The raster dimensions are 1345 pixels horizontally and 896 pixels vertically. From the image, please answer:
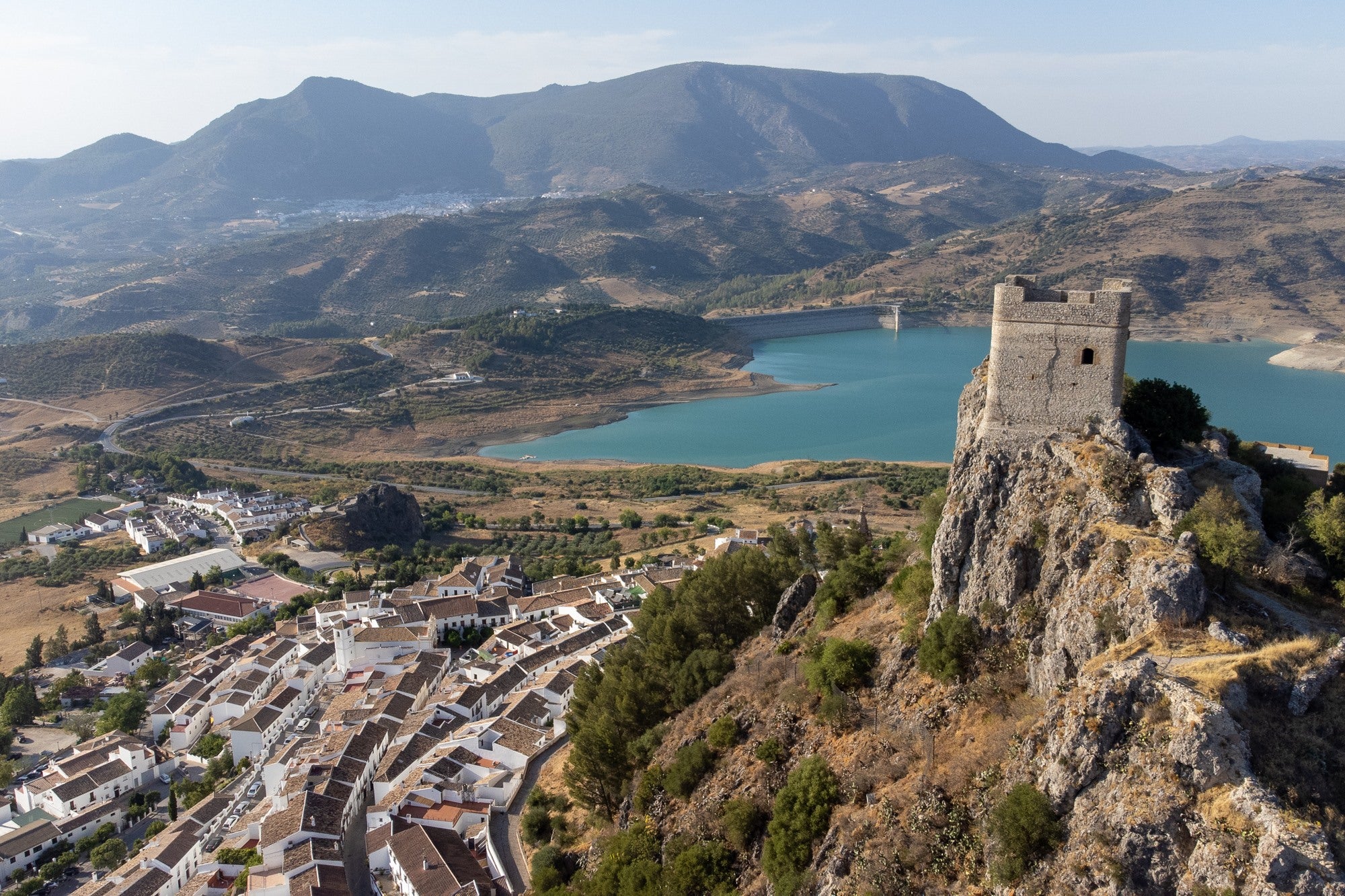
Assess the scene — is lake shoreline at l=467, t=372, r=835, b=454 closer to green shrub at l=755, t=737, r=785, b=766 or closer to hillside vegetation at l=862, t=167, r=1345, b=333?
hillside vegetation at l=862, t=167, r=1345, b=333

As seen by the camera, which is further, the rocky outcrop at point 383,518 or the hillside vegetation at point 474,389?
the hillside vegetation at point 474,389

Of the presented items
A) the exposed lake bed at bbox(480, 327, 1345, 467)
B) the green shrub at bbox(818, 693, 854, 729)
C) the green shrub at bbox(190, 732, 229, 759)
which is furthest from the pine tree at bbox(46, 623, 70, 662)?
the exposed lake bed at bbox(480, 327, 1345, 467)

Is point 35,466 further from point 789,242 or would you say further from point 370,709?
point 789,242

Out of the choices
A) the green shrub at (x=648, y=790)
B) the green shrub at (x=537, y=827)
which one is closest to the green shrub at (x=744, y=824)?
the green shrub at (x=648, y=790)

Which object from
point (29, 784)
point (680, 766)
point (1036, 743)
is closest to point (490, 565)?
point (29, 784)

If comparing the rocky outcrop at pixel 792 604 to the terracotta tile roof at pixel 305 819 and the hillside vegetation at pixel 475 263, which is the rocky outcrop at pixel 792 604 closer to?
the terracotta tile roof at pixel 305 819

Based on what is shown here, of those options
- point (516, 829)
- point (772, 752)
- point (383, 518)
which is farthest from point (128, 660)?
point (772, 752)
